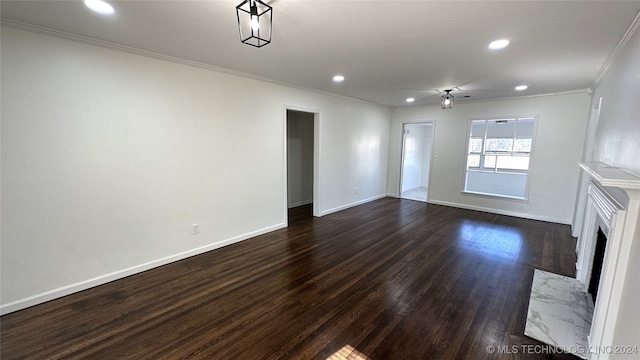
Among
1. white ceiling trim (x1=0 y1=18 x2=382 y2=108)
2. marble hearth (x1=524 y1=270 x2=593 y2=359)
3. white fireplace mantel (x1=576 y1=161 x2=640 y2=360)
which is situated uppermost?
white ceiling trim (x1=0 y1=18 x2=382 y2=108)

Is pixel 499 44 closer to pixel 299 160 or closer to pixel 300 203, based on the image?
pixel 299 160

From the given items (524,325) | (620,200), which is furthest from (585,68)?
(524,325)

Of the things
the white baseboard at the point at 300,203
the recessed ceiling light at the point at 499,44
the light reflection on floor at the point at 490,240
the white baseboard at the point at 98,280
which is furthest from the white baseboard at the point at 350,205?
the recessed ceiling light at the point at 499,44

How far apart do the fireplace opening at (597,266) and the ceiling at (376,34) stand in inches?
73.4

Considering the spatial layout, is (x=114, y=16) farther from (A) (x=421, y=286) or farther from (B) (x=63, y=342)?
(A) (x=421, y=286)

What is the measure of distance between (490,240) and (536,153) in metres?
2.45

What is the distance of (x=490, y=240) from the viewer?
4.20m

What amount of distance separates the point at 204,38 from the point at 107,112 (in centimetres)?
128

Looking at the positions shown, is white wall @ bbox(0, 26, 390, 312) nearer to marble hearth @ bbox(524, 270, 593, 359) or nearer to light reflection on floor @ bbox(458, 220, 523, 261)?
light reflection on floor @ bbox(458, 220, 523, 261)

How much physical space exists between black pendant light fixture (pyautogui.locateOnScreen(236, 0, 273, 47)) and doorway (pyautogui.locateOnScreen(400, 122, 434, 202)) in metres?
5.75

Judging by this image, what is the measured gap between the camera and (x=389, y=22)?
2.12 meters

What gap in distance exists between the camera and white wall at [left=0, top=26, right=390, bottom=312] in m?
2.31

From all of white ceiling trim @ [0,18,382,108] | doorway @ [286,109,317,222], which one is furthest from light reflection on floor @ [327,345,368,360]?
doorway @ [286,109,317,222]

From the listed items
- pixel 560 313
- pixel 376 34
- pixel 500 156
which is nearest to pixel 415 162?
pixel 500 156
